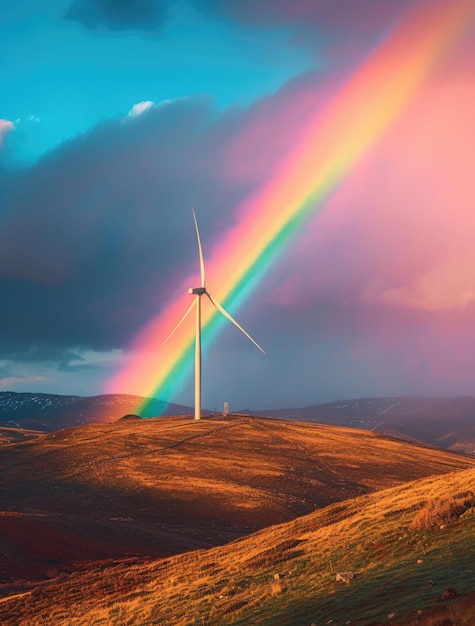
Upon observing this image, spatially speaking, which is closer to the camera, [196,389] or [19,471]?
[19,471]

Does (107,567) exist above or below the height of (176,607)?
below

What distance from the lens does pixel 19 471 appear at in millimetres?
142000

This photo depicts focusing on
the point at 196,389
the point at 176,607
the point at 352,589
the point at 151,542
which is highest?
the point at 196,389

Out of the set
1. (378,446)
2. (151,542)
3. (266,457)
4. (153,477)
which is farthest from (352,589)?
(378,446)

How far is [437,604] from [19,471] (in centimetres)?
13096

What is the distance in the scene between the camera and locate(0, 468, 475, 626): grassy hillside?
88.0 ft

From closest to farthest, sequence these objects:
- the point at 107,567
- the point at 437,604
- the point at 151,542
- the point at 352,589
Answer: the point at 437,604 < the point at 352,589 < the point at 107,567 < the point at 151,542

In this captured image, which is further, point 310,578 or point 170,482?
point 170,482

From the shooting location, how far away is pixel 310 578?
3400cm

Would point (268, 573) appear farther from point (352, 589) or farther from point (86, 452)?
point (86, 452)

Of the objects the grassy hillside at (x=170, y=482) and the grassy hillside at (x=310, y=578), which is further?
the grassy hillside at (x=170, y=482)

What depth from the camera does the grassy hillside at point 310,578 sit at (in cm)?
2681

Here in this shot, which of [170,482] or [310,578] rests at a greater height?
[310,578]

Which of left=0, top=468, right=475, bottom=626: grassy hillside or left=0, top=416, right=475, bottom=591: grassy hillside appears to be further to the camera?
left=0, top=416, right=475, bottom=591: grassy hillside
